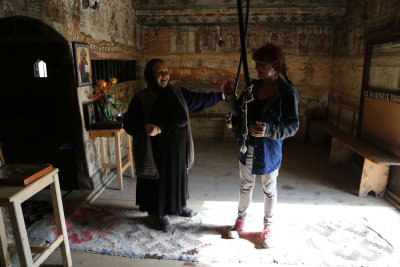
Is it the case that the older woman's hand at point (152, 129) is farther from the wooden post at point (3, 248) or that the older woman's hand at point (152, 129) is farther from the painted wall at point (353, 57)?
the painted wall at point (353, 57)

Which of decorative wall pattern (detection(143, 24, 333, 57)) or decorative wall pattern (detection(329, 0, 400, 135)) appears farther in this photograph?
decorative wall pattern (detection(143, 24, 333, 57))

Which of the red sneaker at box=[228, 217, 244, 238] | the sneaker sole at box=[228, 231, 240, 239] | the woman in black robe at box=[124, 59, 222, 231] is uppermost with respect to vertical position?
the woman in black robe at box=[124, 59, 222, 231]

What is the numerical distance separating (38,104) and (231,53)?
4.64 m

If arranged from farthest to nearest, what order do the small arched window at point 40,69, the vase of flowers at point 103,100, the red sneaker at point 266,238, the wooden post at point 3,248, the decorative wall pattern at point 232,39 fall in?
the decorative wall pattern at point 232,39
the vase of flowers at point 103,100
the small arched window at point 40,69
the red sneaker at point 266,238
the wooden post at point 3,248

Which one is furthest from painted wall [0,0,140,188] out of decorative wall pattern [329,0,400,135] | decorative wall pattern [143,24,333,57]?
decorative wall pattern [329,0,400,135]

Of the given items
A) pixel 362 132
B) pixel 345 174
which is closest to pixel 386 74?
pixel 362 132

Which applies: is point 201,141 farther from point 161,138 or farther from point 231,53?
point 161,138

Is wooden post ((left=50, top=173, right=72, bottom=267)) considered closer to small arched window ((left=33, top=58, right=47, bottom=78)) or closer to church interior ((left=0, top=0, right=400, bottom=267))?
church interior ((left=0, top=0, right=400, bottom=267))

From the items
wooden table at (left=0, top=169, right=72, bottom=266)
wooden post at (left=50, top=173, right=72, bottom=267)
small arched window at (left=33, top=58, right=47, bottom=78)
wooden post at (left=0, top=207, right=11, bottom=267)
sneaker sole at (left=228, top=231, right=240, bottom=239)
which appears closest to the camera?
wooden table at (left=0, top=169, right=72, bottom=266)

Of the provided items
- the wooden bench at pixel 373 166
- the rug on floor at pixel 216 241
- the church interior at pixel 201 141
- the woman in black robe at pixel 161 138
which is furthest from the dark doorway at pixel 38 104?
the wooden bench at pixel 373 166

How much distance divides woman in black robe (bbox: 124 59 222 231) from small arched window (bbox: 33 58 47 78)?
6.58 feet

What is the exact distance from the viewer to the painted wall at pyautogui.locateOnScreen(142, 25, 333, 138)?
273 inches

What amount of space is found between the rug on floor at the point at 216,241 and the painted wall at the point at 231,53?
4469 mm

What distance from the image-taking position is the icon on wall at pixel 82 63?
390 centimetres
